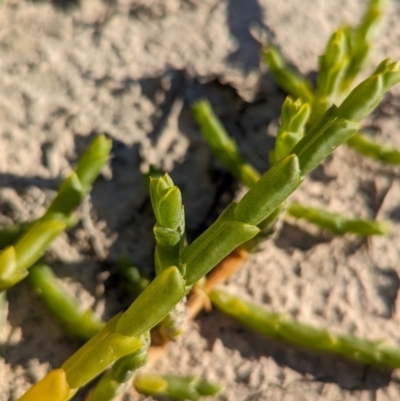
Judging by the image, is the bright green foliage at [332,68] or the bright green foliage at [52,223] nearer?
the bright green foliage at [52,223]

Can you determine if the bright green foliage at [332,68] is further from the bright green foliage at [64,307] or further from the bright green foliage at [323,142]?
the bright green foliage at [64,307]

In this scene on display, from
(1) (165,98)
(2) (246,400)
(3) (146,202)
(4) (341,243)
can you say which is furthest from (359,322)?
(1) (165,98)

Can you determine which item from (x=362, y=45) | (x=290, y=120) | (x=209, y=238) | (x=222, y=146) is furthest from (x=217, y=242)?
(x=362, y=45)

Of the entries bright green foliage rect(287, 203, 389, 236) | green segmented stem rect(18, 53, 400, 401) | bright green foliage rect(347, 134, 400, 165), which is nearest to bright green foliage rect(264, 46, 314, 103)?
bright green foliage rect(347, 134, 400, 165)

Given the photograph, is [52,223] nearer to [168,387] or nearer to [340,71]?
[168,387]

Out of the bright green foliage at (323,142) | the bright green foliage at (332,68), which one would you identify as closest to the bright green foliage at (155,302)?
the bright green foliage at (323,142)
